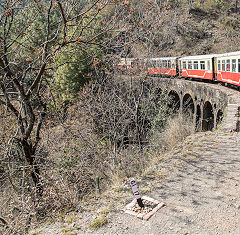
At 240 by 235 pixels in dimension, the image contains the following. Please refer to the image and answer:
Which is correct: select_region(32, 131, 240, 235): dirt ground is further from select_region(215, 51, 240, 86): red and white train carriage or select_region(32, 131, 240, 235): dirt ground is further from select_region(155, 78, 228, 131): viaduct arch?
select_region(215, 51, 240, 86): red and white train carriage

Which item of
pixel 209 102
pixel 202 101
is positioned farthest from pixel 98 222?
pixel 202 101

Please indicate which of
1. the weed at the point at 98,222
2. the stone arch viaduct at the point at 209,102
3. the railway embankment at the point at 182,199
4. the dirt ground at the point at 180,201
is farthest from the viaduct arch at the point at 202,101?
the weed at the point at 98,222

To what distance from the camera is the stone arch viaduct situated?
9.04 meters

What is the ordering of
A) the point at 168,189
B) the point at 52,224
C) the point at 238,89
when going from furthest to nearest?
the point at 238,89, the point at 168,189, the point at 52,224

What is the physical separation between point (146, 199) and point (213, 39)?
35.2 metres

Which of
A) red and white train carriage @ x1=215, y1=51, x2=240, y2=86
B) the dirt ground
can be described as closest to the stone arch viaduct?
red and white train carriage @ x1=215, y1=51, x2=240, y2=86

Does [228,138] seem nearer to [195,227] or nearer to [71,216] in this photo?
[195,227]

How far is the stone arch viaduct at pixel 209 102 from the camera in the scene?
9.04 m

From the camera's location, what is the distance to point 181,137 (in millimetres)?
8883

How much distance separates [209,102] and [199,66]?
145 inches

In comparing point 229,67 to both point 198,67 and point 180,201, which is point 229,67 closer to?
point 198,67

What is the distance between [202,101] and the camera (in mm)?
15836

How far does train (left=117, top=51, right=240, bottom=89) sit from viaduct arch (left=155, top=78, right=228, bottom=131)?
809mm

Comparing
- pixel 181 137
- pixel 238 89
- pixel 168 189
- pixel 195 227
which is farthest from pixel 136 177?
pixel 238 89
